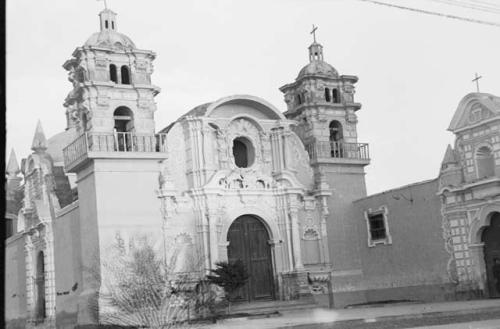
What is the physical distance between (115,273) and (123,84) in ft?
19.7

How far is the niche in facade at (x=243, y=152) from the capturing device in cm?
2506

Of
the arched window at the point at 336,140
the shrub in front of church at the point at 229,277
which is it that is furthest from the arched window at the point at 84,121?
the arched window at the point at 336,140

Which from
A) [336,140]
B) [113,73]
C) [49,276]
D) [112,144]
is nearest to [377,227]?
[336,140]

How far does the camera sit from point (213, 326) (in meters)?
17.3

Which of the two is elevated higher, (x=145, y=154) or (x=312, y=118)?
(x=312, y=118)

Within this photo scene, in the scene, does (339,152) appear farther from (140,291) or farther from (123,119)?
(140,291)

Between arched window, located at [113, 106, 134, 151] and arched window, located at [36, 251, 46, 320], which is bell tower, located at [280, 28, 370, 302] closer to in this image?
arched window, located at [113, 106, 134, 151]

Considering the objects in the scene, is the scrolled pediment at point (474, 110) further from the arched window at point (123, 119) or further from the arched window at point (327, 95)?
the arched window at point (123, 119)

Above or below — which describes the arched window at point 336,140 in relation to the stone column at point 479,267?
above

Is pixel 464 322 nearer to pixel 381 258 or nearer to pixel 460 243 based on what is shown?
pixel 460 243

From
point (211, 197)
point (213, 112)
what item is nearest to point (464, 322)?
point (211, 197)

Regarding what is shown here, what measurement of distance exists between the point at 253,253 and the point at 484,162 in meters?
7.91

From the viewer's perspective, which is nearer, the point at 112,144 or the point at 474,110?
the point at 474,110

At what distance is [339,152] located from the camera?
27078mm
